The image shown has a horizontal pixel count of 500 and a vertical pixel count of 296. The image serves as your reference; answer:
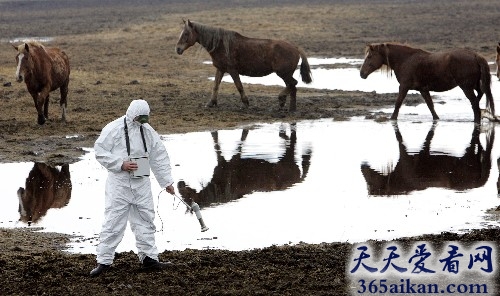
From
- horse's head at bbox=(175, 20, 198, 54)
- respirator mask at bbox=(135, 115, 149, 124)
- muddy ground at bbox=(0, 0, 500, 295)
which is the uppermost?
respirator mask at bbox=(135, 115, 149, 124)

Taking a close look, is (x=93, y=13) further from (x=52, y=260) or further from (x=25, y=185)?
(x=52, y=260)

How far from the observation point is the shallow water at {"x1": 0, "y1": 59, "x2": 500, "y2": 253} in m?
10.4

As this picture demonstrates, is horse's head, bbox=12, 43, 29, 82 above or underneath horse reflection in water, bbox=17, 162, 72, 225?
above

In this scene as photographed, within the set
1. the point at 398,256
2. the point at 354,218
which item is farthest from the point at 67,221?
the point at 398,256

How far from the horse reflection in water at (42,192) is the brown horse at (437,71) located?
7.40 m

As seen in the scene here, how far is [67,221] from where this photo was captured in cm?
1088

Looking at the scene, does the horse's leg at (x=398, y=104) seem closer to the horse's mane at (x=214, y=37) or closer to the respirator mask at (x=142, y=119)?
the horse's mane at (x=214, y=37)

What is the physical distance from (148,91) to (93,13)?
33.8 meters

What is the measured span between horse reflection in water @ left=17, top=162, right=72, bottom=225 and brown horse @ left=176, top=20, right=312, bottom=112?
6.75m

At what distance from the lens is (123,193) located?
852 centimetres

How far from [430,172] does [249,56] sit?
7.57 meters

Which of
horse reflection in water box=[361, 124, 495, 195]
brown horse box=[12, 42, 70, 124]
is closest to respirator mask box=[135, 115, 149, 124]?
horse reflection in water box=[361, 124, 495, 195]

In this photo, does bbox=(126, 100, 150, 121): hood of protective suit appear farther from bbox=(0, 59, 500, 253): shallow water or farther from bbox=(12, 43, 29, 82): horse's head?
bbox=(12, 43, 29, 82): horse's head

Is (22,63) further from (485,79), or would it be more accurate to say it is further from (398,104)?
(485,79)
